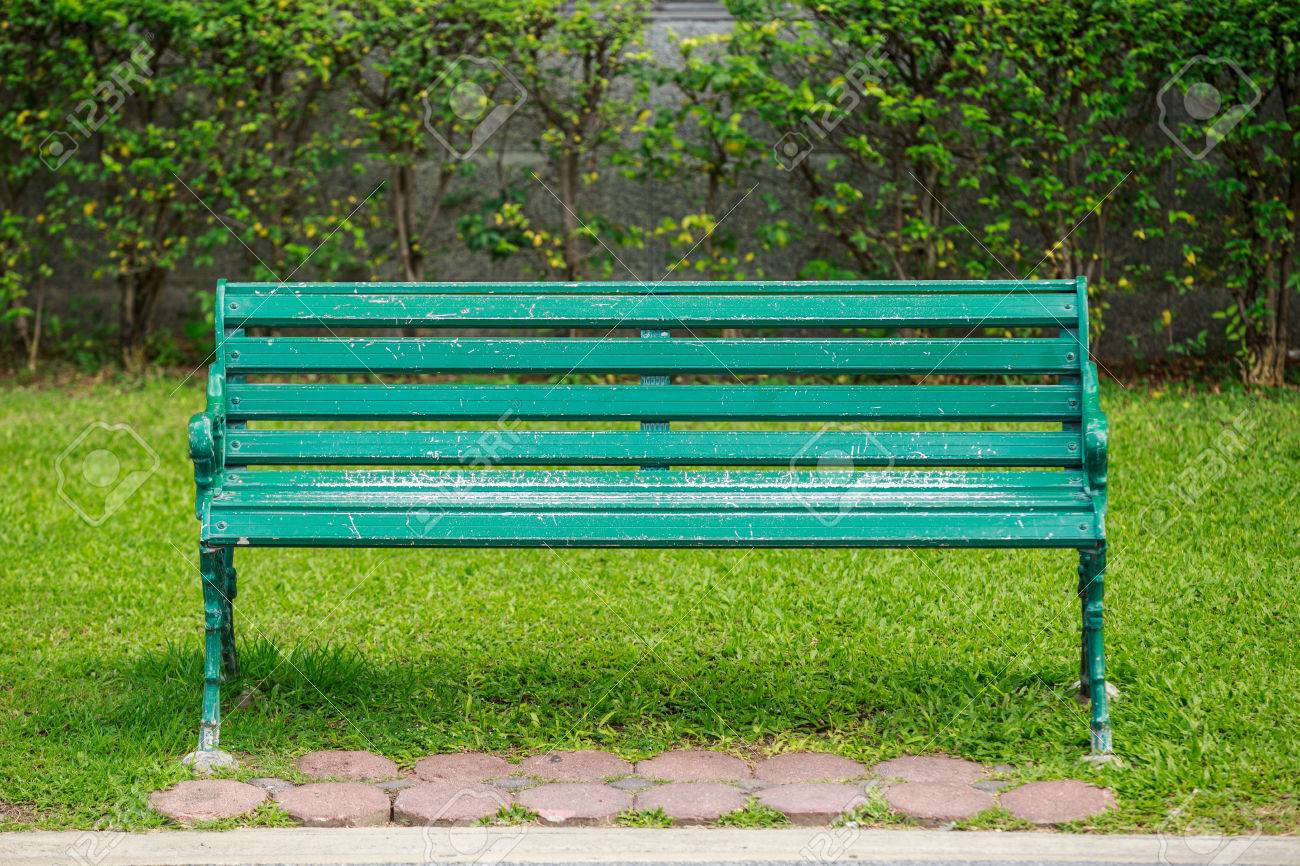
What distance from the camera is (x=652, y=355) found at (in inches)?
156

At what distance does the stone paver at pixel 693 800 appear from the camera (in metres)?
3.23

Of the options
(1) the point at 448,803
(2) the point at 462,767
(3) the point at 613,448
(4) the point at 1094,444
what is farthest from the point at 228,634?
(4) the point at 1094,444

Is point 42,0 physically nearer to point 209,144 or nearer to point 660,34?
point 209,144

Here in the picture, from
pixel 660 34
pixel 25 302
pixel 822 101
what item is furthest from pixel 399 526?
pixel 25 302

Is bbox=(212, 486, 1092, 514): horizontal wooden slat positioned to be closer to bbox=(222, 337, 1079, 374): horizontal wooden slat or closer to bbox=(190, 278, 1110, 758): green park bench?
bbox=(190, 278, 1110, 758): green park bench

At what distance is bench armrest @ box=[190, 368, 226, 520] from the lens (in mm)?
3576

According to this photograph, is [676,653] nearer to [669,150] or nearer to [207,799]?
[207,799]

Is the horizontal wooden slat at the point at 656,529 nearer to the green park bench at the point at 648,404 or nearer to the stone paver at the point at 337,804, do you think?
the green park bench at the point at 648,404

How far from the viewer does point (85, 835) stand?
3162 millimetres

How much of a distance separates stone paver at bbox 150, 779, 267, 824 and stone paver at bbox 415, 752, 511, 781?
1.26ft

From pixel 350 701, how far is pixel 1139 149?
18.1 ft

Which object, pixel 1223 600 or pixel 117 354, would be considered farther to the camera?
pixel 117 354

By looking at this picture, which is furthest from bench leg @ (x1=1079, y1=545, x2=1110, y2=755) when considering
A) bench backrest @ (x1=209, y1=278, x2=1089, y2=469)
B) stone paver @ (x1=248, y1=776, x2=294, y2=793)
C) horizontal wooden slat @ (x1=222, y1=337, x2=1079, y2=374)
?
stone paver @ (x1=248, y1=776, x2=294, y2=793)

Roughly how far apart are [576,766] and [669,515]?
2.07 ft
